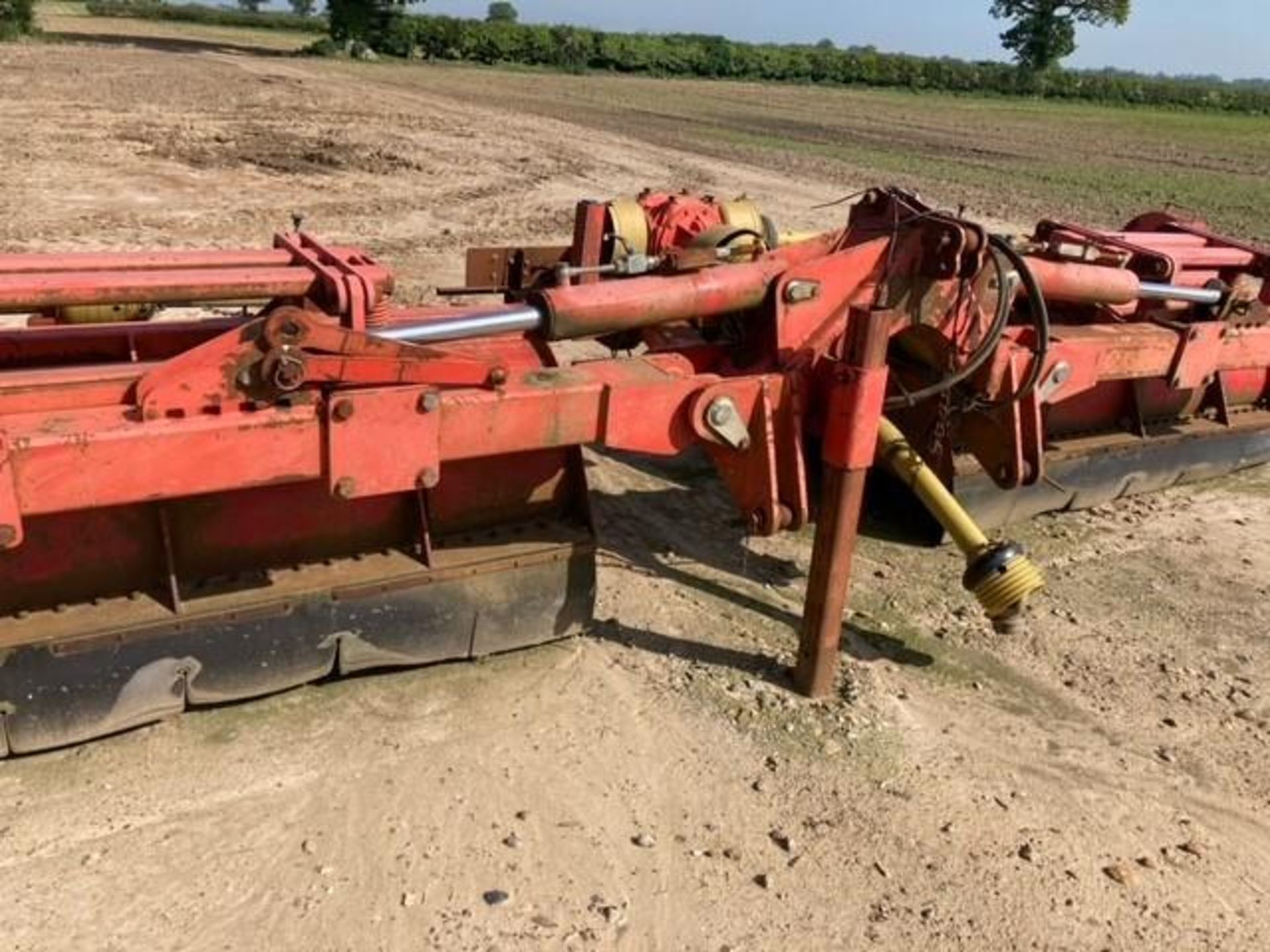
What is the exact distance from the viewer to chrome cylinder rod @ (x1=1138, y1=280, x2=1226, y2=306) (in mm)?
4805

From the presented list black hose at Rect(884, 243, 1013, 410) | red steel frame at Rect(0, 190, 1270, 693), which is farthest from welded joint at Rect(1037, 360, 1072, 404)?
black hose at Rect(884, 243, 1013, 410)

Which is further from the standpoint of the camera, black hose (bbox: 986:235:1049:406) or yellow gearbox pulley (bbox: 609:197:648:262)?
yellow gearbox pulley (bbox: 609:197:648:262)

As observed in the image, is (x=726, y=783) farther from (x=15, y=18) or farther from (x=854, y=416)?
(x=15, y=18)

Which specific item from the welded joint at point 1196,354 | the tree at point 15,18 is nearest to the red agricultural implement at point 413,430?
the welded joint at point 1196,354

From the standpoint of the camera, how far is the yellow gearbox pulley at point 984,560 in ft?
12.2

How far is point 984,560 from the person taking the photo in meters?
3.77

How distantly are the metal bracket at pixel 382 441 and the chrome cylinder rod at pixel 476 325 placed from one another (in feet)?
0.79

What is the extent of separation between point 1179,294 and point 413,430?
11.1ft

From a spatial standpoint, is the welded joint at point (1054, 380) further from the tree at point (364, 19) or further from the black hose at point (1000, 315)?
the tree at point (364, 19)

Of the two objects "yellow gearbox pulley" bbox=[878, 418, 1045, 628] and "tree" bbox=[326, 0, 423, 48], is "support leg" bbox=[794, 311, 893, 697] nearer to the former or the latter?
"yellow gearbox pulley" bbox=[878, 418, 1045, 628]

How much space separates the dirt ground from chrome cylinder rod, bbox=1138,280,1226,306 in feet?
3.48

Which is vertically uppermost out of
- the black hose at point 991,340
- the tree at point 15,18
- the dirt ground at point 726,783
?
the tree at point 15,18

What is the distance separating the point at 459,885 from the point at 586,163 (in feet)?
48.8

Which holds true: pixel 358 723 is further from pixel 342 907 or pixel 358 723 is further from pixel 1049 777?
pixel 1049 777
